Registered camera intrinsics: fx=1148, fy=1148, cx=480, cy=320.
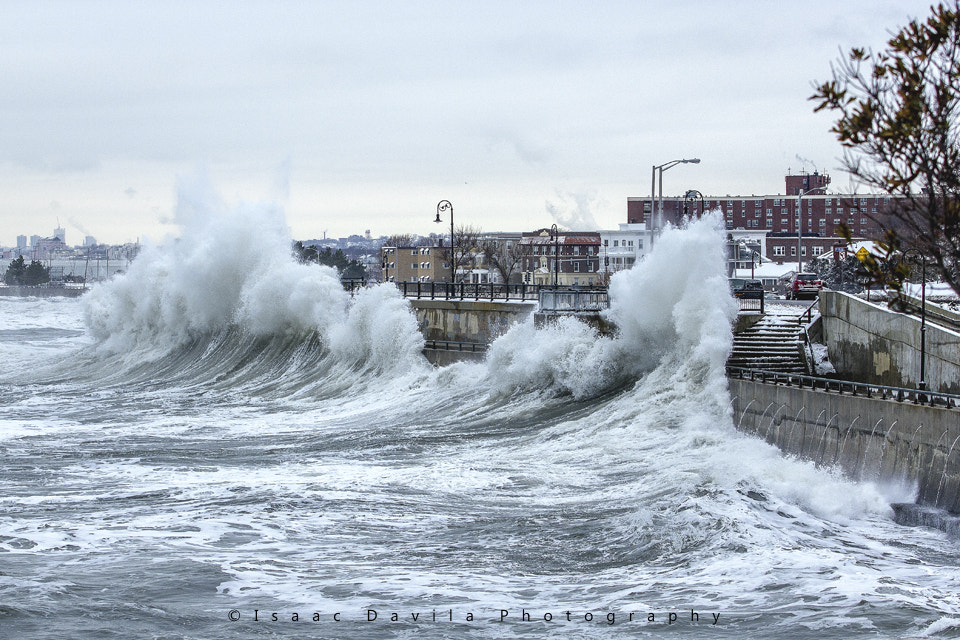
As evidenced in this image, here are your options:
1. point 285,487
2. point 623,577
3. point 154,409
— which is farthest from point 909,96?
point 154,409

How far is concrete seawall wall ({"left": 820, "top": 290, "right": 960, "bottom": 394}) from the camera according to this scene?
741 inches

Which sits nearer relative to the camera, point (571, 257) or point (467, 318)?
point (467, 318)

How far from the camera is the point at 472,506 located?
15281mm

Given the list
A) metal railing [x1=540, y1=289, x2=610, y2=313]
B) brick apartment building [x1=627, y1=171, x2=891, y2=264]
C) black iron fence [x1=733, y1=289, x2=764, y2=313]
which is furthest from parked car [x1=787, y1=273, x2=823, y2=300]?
brick apartment building [x1=627, y1=171, x2=891, y2=264]

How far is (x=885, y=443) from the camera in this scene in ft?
51.0

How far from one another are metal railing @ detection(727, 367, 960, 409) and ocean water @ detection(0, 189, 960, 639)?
74cm

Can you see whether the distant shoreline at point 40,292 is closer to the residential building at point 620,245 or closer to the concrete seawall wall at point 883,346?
the residential building at point 620,245

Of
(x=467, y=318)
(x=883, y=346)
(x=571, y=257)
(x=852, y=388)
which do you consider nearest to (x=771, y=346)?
(x=883, y=346)

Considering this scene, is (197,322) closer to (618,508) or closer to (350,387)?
(350,387)

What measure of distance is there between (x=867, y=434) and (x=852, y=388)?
5.08ft

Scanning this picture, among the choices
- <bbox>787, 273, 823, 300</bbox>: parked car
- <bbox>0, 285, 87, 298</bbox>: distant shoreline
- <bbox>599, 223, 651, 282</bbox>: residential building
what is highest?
<bbox>599, 223, 651, 282</bbox>: residential building

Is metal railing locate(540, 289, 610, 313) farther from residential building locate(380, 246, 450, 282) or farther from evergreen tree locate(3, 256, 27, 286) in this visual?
evergreen tree locate(3, 256, 27, 286)

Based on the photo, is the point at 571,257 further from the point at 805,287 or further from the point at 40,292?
the point at 40,292

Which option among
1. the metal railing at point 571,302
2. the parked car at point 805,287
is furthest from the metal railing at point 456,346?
the parked car at point 805,287
